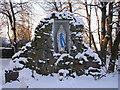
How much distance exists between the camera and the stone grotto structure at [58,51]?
30.6 ft

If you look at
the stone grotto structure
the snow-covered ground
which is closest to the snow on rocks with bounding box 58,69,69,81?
the snow-covered ground

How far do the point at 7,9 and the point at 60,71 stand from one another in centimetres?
977

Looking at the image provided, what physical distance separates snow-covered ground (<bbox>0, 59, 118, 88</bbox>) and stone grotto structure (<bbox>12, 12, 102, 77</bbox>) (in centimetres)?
49

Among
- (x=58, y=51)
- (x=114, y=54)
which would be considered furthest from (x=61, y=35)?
(x=114, y=54)

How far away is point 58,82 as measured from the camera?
813cm

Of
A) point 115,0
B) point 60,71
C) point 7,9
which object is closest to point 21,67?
point 60,71

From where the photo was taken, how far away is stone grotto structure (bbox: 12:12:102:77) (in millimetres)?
9320

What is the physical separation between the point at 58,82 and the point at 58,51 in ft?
6.55

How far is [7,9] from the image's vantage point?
16.2m

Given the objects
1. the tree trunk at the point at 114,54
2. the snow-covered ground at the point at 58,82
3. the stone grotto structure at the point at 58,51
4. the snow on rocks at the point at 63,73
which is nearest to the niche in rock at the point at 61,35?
the stone grotto structure at the point at 58,51

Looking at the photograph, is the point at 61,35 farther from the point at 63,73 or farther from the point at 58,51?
the point at 63,73

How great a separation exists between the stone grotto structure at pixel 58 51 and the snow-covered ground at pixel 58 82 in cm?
49

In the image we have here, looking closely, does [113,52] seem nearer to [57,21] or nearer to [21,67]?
[57,21]

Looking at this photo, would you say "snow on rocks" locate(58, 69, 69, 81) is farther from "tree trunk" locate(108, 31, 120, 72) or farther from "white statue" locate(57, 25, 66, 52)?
"tree trunk" locate(108, 31, 120, 72)
